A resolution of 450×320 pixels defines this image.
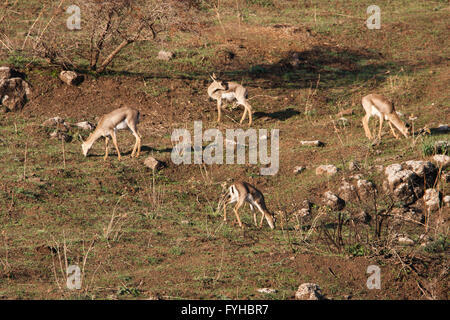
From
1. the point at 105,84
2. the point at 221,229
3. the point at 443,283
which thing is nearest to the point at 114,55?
the point at 105,84

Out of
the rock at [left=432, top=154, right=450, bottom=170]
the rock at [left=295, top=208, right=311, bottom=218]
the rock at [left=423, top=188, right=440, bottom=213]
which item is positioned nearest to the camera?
the rock at [left=295, top=208, right=311, bottom=218]

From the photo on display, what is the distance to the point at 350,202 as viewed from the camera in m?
12.2

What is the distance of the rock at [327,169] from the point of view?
1295 cm

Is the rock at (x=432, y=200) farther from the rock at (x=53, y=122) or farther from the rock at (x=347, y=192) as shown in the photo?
the rock at (x=53, y=122)

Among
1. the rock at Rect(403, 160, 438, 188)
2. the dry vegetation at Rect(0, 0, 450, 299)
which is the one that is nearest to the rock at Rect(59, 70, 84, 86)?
the dry vegetation at Rect(0, 0, 450, 299)

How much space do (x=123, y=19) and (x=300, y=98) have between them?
5217 mm

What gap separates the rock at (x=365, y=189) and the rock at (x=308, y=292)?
14.0ft

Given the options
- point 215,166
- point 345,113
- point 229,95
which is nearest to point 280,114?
point 229,95

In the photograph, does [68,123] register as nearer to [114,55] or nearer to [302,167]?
[114,55]

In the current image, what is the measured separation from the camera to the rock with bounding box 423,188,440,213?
11812mm

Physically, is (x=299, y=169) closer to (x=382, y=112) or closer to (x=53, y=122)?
(x=382, y=112)

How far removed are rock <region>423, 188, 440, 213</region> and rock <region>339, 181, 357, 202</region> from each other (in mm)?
1306

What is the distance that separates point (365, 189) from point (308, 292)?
180 inches

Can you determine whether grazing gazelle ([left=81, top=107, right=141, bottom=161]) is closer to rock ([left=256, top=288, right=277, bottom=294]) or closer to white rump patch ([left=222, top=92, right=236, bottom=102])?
white rump patch ([left=222, top=92, right=236, bottom=102])
